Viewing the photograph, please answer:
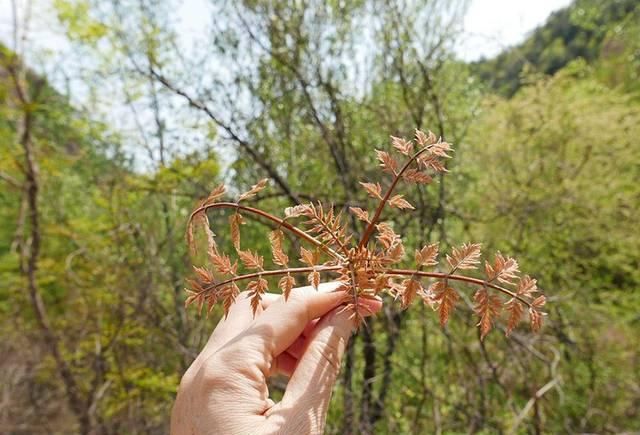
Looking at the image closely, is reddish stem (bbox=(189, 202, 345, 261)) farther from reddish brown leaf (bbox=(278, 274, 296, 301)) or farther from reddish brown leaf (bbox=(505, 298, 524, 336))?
reddish brown leaf (bbox=(505, 298, 524, 336))

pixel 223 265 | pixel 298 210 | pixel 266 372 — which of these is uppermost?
pixel 298 210

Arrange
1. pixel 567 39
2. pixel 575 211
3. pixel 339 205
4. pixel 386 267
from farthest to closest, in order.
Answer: pixel 567 39, pixel 575 211, pixel 339 205, pixel 386 267

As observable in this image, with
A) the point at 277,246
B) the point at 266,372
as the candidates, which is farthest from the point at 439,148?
the point at 266,372

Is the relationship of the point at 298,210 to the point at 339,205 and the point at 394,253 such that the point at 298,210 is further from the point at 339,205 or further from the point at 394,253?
the point at 339,205

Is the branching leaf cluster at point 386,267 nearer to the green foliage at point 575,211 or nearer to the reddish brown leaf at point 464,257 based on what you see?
the reddish brown leaf at point 464,257

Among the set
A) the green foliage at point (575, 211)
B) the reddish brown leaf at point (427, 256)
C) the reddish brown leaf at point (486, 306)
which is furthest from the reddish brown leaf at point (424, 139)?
the green foliage at point (575, 211)

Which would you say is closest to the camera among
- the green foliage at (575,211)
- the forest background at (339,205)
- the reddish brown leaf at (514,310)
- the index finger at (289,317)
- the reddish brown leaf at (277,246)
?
the reddish brown leaf at (514,310)

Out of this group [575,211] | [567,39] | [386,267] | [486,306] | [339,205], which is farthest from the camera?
[567,39]

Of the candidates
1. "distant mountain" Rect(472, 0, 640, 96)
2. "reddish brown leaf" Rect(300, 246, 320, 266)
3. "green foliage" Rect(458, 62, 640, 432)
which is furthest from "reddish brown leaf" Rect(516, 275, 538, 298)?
"distant mountain" Rect(472, 0, 640, 96)
